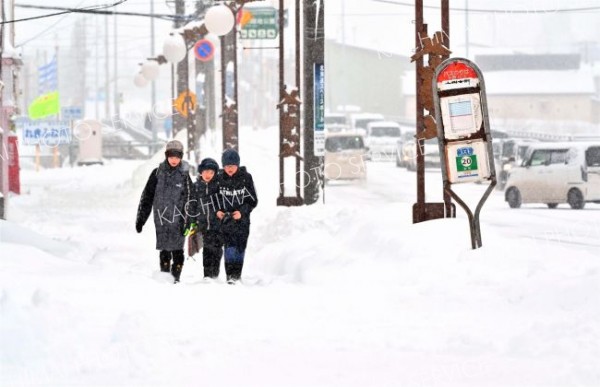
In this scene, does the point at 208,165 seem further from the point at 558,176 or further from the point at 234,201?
the point at 558,176

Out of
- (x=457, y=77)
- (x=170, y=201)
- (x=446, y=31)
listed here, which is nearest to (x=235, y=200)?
(x=170, y=201)

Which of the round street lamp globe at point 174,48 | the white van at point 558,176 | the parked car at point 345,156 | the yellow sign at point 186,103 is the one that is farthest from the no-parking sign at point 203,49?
the white van at point 558,176

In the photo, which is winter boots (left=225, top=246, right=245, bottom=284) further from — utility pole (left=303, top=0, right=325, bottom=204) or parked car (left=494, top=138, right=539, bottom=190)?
parked car (left=494, top=138, right=539, bottom=190)

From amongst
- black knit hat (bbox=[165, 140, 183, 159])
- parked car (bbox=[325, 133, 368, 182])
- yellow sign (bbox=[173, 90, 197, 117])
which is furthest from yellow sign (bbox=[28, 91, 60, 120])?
black knit hat (bbox=[165, 140, 183, 159])

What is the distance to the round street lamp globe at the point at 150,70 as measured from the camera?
36.3m

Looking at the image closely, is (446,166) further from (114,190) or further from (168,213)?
(114,190)

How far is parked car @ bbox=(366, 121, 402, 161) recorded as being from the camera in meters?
50.8

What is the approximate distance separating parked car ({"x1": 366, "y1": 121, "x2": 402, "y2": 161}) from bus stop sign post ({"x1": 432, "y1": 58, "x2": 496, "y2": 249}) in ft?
131

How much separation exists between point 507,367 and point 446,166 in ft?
14.4

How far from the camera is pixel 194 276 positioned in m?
13.9

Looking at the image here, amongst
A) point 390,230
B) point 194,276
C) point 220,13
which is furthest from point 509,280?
point 220,13

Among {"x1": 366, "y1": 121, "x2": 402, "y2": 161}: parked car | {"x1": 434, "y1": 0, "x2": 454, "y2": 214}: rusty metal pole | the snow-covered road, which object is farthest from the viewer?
{"x1": 366, "y1": 121, "x2": 402, "y2": 161}: parked car

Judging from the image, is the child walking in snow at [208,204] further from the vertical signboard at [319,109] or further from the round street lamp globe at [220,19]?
the round street lamp globe at [220,19]

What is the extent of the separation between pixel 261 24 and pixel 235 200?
2649cm
